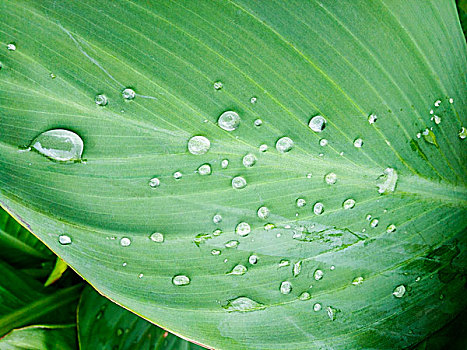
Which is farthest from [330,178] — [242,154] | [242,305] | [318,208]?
[242,305]

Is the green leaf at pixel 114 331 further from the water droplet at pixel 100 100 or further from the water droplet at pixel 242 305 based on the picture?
the water droplet at pixel 100 100

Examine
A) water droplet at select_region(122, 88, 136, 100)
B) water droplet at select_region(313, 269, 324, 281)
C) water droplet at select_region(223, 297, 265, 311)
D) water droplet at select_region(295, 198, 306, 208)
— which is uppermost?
water droplet at select_region(122, 88, 136, 100)

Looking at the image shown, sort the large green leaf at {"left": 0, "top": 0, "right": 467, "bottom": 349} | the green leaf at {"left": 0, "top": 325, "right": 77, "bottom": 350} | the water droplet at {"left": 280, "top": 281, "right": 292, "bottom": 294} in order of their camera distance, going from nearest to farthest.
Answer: the large green leaf at {"left": 0, "top": 0, "right": 467, "bottom": 349}
the water droplet at {"left": 280, "top": 281, "right": 292, "bottom": 294}
the green leaf at {"left": 0, "top": 325, "right": 77, "bottom": 350}

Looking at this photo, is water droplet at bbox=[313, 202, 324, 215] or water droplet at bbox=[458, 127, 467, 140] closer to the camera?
water droplet at bbox=[313, 202, 324, 215]

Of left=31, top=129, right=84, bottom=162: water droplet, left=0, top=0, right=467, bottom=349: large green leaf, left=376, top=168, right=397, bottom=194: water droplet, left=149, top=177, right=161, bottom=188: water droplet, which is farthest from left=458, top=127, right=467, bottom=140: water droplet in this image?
left=31, top=129, right=84, bottom=162: water droplet

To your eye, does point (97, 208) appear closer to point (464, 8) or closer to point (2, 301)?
point (2, 301)

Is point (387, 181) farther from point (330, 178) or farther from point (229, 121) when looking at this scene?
point (229, 121)

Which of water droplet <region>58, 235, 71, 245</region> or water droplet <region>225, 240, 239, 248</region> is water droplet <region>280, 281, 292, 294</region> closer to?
water droplet <region>225, 240, 239, 248</region>
